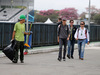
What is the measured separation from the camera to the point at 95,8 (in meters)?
123

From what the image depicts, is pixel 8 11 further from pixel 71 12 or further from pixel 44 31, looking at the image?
pixel 71 12

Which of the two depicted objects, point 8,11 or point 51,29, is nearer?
point 51,29

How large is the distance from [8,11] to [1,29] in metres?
43.4

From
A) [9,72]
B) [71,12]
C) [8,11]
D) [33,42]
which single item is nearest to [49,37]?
[33,42]

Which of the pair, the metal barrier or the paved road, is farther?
the metal barrier

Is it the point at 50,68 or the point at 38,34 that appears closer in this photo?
the point at 50,68

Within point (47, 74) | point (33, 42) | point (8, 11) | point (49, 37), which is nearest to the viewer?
point (47, 74)

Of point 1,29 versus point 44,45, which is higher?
point 1,29

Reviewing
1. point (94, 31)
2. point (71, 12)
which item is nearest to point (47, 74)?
point (94, 31)

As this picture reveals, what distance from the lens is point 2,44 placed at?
667 inches

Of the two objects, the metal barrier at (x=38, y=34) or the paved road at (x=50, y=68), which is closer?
the paved road at (x=50, y=68)

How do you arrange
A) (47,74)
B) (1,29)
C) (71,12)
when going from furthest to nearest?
(71,12)
(1,29)
(47,74)

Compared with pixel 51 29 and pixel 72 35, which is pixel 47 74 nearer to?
pixel 72 35

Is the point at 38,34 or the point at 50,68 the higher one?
the point at 38,34
